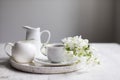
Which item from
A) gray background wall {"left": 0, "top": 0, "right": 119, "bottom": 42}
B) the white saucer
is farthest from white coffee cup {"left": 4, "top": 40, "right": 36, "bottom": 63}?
gray background wall {"left": 0, "top": 0, "right": 119, "bottom": 42}

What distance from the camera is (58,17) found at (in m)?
3.48

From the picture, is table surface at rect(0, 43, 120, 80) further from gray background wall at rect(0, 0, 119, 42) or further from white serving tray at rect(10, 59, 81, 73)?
gray background wall at rect(0, 0, 119, 42)

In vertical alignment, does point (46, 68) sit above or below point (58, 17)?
below

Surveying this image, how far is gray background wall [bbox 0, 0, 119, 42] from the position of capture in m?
3.42

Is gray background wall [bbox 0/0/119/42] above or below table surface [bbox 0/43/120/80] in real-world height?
above

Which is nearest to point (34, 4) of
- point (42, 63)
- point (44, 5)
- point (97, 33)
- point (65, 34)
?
point (44, 5)

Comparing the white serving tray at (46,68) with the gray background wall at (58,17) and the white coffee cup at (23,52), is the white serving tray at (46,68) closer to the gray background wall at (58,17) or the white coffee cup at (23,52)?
the white coffee cup at (23,52)

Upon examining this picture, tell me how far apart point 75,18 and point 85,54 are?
7.39ft

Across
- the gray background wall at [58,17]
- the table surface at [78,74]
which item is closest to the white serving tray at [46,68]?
the table surface at [78,74]

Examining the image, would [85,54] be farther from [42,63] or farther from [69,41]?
[42,63]

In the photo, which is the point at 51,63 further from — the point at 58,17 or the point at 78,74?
the point at 58,17

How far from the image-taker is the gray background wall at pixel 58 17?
11.2ft

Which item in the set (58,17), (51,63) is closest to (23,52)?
(51,63)

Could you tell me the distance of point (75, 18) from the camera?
349cm
